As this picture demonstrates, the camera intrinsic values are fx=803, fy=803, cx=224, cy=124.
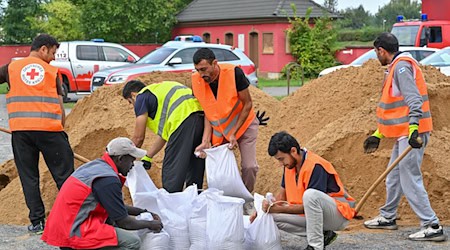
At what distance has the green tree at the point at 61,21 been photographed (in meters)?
41.0

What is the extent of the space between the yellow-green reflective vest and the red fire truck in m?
19.7

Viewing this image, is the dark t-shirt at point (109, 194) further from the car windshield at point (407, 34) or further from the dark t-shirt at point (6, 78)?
the car windshield at point (407, 34)

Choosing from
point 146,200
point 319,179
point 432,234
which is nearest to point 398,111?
point 432,234

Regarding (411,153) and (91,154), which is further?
(91,154)

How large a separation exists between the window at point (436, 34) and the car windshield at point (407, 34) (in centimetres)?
48

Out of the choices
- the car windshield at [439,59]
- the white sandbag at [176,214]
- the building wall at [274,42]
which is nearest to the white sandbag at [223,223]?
the white sandbag at [176,214]

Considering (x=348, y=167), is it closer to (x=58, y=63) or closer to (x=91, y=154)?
(x=91, y=154)

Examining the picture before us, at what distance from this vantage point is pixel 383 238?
7.21 meters

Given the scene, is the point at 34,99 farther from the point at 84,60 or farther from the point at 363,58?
the point at 84,60

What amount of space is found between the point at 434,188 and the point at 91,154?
13.0 feet

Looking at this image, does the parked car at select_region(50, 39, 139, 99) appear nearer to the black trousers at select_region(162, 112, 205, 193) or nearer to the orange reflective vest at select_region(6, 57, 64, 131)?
the orange reflective vest at select_region(6, 57, 64, 131)

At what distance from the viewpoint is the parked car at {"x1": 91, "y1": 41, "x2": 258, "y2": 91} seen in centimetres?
1784

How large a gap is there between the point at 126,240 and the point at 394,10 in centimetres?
8795

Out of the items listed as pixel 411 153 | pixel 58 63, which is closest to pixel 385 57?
pixel 411 153
